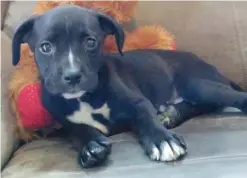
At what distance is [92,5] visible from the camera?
1877 millimetres

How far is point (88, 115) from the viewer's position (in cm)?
170

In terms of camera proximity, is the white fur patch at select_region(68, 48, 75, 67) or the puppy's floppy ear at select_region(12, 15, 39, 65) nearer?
the white fur patch at select_region(68, 48, 75, 67)

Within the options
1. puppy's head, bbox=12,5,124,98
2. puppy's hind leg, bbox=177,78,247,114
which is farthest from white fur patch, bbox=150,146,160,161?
puppy's hind leg, bbox=177,78,247,114

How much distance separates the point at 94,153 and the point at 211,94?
556 mm

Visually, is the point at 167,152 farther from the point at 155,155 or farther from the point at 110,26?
the point at 110,26

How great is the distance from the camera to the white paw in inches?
56.1

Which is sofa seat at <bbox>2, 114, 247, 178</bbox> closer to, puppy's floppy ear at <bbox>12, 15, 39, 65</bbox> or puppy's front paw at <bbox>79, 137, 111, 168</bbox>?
puppy's front paw at <bbox>79, 137, 111, 168</bbox>

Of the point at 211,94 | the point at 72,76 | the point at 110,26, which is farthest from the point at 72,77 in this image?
the point at 211,94

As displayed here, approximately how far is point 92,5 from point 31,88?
0.34 metres

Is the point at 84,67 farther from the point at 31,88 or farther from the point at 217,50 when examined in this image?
the point at 217,50

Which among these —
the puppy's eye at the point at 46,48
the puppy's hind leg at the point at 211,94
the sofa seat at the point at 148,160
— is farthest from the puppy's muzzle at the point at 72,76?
the puppy's hind leg at the point at 211,94

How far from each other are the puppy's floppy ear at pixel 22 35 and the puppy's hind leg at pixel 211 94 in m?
0.56

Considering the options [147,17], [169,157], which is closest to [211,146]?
[169,157]

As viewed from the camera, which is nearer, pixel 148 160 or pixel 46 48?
pixel 148 160
